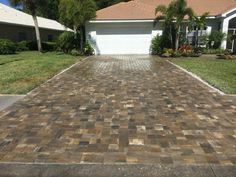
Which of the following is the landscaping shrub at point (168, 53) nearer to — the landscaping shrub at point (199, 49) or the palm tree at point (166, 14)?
the palm tree at point (166, 14)

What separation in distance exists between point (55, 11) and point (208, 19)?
120ft

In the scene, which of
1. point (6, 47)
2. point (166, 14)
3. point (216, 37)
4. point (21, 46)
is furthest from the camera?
point (21, 46)

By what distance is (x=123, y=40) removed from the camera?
69.7 feet

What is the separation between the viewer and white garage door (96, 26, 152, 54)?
827 inches

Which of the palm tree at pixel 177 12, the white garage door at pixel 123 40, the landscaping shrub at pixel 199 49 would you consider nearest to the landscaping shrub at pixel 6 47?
the white garage door at pixel 123 40

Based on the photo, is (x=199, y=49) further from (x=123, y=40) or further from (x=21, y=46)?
(x=21, y=46)

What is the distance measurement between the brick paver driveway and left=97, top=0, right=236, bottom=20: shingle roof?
13.5 metres

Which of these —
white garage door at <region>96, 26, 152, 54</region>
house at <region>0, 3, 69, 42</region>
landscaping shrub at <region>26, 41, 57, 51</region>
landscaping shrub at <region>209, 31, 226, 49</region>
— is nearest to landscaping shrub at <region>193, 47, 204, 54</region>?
landscaping shrub at <region>209, 31, 226, 49</region>

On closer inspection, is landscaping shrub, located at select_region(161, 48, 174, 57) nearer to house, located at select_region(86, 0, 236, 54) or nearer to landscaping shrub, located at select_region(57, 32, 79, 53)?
house, located at select_region(86, 0, 236, 54)

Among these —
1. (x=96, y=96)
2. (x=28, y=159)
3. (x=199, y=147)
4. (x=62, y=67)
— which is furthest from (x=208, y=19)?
(x=28, y=159)

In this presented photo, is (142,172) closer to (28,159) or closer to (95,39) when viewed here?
(28,159)

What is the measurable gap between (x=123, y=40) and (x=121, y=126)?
16.9m

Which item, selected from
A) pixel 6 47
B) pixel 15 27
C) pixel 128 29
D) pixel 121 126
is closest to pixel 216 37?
pixel 128 29

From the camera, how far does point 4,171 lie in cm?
351
